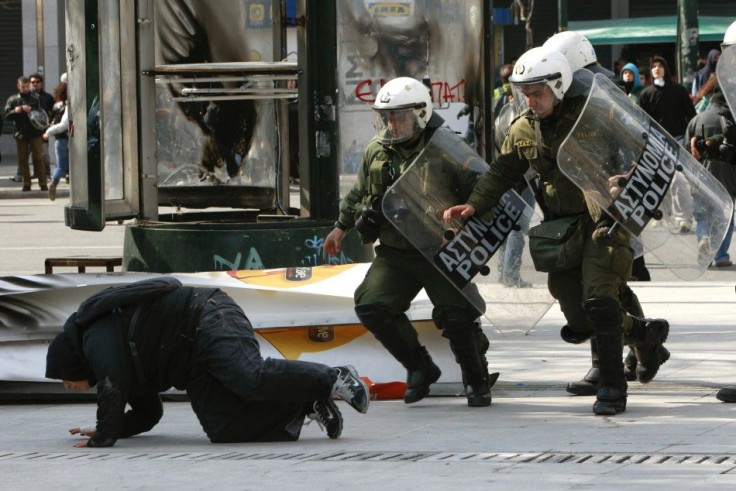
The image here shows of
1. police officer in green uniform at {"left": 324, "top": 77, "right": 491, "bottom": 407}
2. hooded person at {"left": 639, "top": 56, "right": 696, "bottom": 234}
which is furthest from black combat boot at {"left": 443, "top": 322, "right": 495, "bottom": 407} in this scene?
hooded person at {"left": 639, "top": 56, "right": 696, "bottom": 234}

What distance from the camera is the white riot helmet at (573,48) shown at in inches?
282

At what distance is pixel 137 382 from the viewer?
20.7 feet

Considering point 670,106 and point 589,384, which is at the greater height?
point 670,106

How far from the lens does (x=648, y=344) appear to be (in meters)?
7.32

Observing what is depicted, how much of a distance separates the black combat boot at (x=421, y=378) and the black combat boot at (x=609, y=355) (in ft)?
2.77

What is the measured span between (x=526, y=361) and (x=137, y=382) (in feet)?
9.44

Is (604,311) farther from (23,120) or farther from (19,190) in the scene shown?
(19,190)

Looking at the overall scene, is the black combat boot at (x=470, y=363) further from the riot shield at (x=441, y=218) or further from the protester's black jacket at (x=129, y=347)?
the protester's black jacket at (x=129, y=347)

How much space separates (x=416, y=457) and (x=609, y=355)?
53.0 inches

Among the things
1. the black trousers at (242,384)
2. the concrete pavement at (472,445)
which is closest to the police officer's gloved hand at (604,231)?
the concrete pavement at (472,445)

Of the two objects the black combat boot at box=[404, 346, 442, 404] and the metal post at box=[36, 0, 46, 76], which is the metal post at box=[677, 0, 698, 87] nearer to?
the black combat boot at box=[404, 346, 442, 404]

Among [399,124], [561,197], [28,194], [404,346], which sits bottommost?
[28,194]

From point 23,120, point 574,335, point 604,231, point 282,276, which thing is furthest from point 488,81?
point 23,120

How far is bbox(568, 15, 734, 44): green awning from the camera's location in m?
28.6
